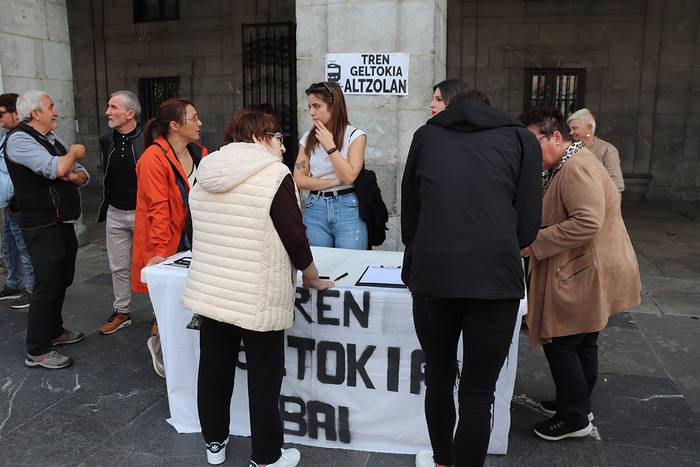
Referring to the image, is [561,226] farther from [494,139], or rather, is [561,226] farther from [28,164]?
[28,164]

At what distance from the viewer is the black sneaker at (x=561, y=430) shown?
3.17 metres

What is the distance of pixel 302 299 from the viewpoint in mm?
3061

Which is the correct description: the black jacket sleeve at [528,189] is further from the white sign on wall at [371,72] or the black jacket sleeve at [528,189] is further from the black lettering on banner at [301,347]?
the white sign on wall at [371,72]

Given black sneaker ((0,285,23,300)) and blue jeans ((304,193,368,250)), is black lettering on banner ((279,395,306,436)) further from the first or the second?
black sneaker ((0,285,23,300))

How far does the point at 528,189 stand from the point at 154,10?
12135 mm

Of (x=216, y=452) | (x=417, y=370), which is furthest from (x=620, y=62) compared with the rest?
(x=216, y=452)

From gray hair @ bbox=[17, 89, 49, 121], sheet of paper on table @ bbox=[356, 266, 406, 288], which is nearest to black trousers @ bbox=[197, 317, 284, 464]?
sheet of paper on table @ bbox=[356, 266, 406, 288]

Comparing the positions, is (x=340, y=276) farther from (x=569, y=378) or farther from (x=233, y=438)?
(x=569, y=378)

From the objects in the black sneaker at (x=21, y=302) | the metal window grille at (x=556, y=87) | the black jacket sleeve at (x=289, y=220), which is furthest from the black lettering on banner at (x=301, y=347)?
the metal window grille at (x=556, y=87)

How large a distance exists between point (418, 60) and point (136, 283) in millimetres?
2993

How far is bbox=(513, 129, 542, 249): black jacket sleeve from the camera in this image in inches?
92.7

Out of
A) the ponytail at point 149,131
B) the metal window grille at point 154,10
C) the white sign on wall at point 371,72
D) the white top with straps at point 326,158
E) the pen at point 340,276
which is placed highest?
the metal window grille at point 154,10

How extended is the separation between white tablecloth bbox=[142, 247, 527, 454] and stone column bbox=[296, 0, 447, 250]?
2515 mm

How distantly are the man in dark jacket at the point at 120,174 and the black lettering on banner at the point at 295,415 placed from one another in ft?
7.03
